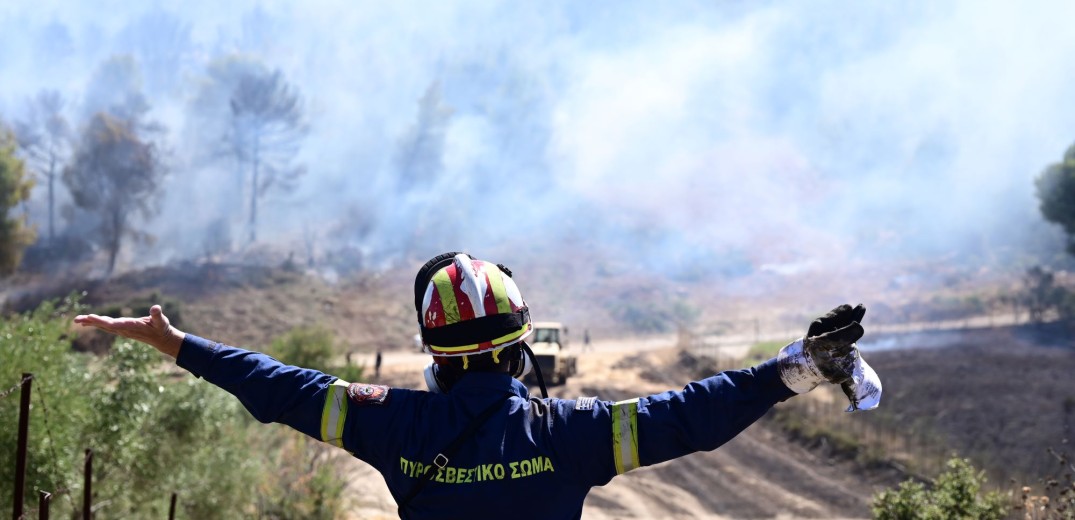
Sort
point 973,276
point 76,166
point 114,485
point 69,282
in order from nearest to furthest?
1. point 114,485
2. point 69,282
3. point 76,166
4. point 973,276

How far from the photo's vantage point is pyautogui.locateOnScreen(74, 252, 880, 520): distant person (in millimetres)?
2311

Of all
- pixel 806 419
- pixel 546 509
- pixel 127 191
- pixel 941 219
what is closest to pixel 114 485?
pixel 546 509

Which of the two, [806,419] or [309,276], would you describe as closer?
[806,419]

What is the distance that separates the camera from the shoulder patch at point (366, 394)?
8.48ft

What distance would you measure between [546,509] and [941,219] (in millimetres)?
78854

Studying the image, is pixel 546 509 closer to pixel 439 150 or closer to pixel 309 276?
pixel 309 276

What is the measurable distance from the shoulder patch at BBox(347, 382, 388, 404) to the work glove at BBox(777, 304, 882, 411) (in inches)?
48.6

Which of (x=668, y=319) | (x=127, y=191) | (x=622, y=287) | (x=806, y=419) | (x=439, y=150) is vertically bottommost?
(x=806, y=419)

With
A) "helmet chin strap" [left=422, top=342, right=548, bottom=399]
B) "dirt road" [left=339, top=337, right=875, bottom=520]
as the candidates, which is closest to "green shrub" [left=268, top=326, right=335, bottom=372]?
"dirt road" [left=339, top=337, right=875, bottom=520]

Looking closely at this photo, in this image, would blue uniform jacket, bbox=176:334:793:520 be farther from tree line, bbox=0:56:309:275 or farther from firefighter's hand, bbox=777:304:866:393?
tree line, bbox=0:56:309:275

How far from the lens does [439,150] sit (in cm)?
7194

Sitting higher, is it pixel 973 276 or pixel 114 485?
pixel 973 276

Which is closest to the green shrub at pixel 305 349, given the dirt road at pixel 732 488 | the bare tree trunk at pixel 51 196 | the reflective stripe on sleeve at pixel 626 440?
the dirt road at pixel 732 488

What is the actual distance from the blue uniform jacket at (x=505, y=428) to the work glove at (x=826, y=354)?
0.06m
